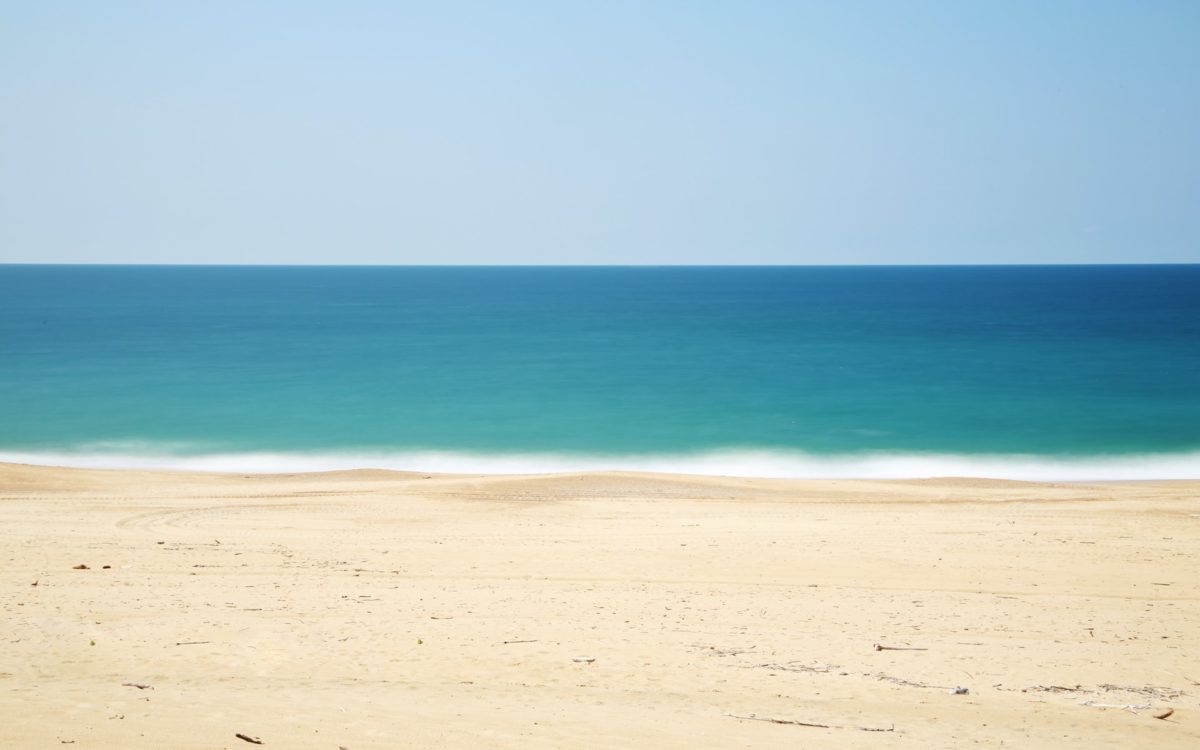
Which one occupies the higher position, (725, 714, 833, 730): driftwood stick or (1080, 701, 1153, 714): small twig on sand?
(1080, 701, 1153, 714): small twig on sand

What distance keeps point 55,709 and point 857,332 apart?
68.4 metres

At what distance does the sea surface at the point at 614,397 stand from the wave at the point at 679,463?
0.11 metres

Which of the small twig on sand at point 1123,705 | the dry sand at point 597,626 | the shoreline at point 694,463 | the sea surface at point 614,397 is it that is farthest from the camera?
the sea surface at point 614,397

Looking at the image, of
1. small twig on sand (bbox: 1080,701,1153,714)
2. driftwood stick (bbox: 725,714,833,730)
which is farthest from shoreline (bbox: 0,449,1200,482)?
driftwood stick (bbox: 725,714,833,730)

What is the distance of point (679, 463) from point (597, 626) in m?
18.2

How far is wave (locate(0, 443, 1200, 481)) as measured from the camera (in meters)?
26.5

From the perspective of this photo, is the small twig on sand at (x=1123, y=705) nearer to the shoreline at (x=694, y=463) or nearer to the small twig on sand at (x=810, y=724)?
the small twig on sand at (x=810, y=724)

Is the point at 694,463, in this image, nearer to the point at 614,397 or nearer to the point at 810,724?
the point at 614,397

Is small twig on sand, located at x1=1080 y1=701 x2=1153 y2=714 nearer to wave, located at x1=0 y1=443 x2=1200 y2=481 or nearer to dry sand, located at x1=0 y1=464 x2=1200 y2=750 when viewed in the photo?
dry sand, located at x1=0 y1=464 x2=1200 y2=750

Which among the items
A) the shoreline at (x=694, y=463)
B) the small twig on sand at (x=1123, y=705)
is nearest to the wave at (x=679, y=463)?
the shoreline at (x=694, y=463)

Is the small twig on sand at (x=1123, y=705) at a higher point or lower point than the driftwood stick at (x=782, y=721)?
higher

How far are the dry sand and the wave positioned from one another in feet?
29.3

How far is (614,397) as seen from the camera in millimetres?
39719

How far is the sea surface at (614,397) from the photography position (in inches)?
1120
